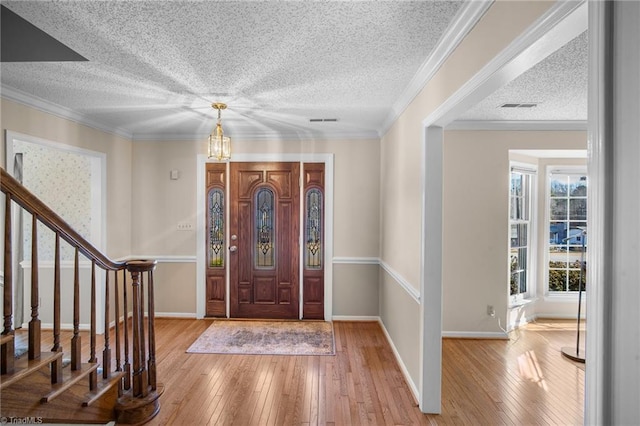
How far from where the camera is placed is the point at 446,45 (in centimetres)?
207

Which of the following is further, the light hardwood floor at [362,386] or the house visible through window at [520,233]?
the house visible through window at [520,233]

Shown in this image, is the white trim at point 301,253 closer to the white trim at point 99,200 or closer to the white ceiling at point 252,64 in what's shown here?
the white ceiling at point 252,64

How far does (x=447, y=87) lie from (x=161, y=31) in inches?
70.1

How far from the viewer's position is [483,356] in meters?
3.59

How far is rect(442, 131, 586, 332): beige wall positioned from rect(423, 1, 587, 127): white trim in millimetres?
2200

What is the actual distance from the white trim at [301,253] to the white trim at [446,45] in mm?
1629

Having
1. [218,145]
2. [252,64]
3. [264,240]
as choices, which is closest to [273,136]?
[264,240]

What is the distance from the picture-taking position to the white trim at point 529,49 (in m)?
1.11

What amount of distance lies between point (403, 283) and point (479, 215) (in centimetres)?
156

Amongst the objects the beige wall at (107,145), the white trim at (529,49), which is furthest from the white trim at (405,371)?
the beige wall at (107,145)

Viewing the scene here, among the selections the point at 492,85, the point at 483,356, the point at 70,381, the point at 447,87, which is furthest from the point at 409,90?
the point at 70,381

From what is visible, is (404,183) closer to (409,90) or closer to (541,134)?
(409,90)

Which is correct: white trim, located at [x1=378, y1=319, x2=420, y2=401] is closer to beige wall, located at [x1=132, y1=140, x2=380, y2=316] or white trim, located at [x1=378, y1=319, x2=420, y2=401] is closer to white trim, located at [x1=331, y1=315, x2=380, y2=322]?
white trim, located at [x1=331, y1=315, x2=380, y2=322]

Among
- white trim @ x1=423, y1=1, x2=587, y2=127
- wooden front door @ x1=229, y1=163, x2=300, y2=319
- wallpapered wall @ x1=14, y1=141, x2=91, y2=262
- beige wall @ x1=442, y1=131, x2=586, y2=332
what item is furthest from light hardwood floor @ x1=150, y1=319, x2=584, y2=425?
white trim @ x1=423, y1=1, x2=587, y2=127
